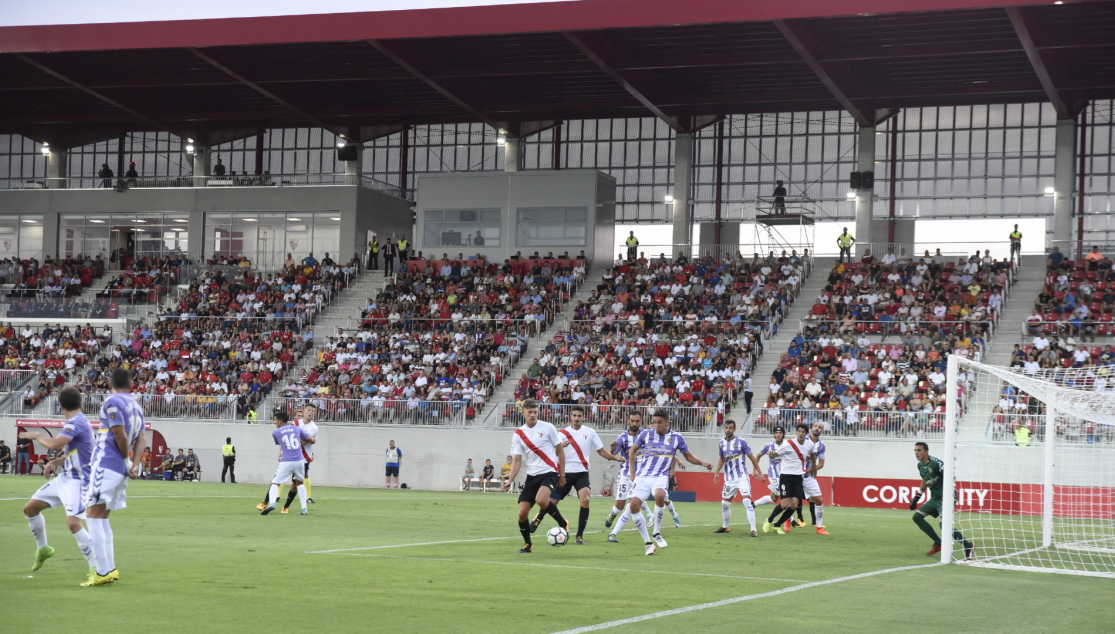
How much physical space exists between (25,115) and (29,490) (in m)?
35.8

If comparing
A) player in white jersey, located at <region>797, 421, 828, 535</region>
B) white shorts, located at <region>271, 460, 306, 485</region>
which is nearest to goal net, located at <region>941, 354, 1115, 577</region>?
player in white jersey, located at <region>797, 421, 828, 535</region>

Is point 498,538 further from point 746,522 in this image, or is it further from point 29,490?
point 29,490

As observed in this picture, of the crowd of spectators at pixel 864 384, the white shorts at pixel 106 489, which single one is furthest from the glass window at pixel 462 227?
the white shorts at pixel 106 489

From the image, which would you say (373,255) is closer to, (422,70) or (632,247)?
(422,70)

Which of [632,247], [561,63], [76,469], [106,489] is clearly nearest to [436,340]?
[632,247]

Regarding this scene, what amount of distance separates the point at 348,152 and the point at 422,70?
10.8 metres

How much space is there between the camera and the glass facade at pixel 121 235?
2196 inches

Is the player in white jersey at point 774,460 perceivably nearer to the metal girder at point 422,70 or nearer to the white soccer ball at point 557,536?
the white soccer ball at point 557,536

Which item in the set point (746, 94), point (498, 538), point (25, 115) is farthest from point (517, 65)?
point (498, 538)

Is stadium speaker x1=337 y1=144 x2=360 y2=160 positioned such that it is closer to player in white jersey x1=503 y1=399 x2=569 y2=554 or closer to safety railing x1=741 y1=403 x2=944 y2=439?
safety railing x1=741 y1=403 x2=944 y2=439

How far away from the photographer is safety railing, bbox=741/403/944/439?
108 ft

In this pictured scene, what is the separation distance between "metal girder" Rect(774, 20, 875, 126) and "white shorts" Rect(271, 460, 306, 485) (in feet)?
79.8

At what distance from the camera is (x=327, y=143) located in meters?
59.5

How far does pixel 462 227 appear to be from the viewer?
5225 centimetres
